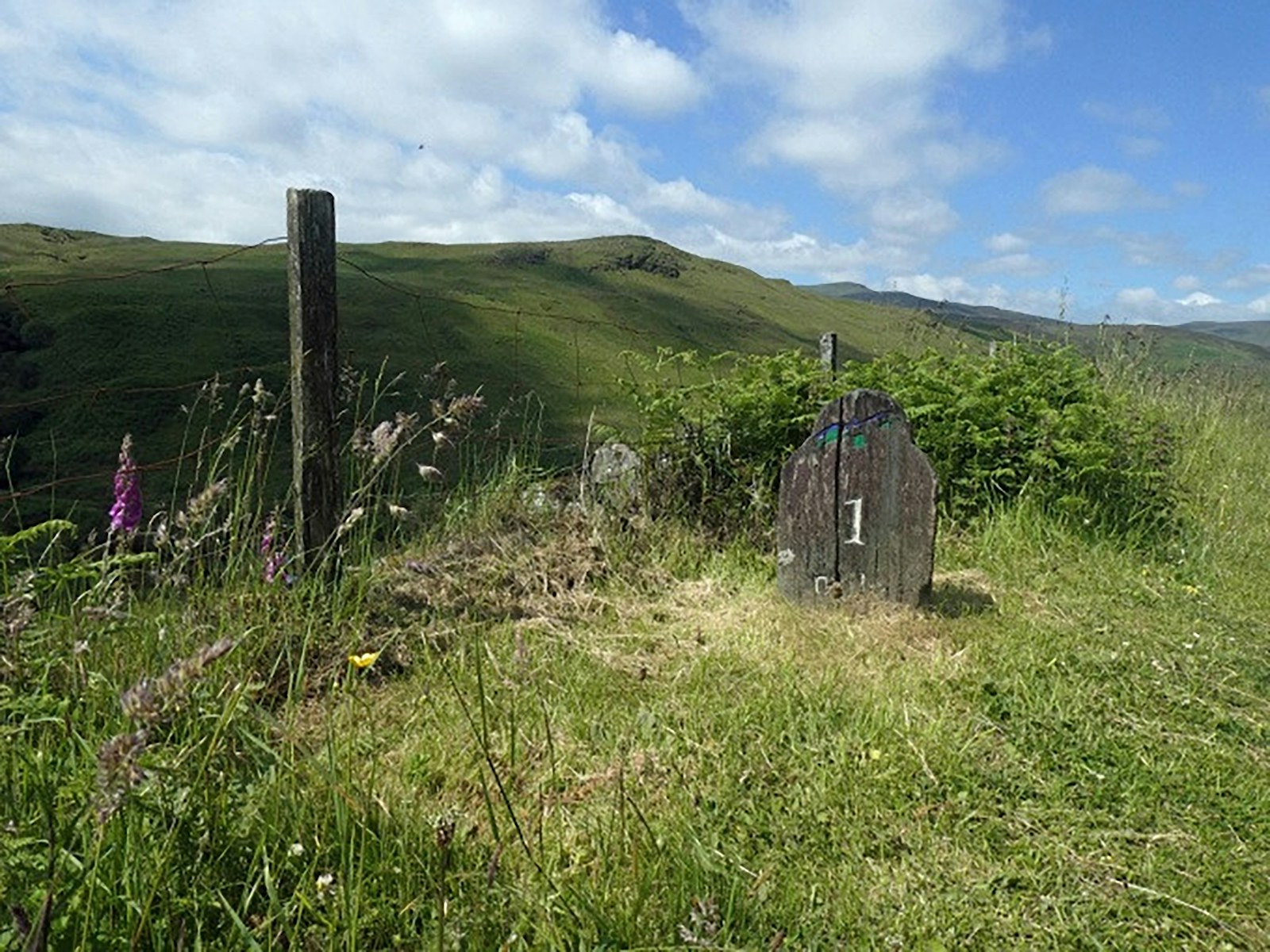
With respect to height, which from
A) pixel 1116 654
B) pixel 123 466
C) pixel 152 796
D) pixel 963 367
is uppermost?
pixel 963 367

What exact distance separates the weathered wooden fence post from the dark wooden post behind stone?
2.29m

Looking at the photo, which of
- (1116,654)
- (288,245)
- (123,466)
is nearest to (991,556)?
(1116,654)

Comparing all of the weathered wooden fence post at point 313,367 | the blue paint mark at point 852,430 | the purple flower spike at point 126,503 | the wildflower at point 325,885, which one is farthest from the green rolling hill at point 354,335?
the wildflower at point 325,885

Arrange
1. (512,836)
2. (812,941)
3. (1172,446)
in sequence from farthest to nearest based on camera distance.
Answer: (1172,446), (512,836), (812,941)

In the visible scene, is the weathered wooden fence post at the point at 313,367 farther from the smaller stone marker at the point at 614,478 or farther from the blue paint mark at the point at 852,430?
the blue paint mark at the point at 852,430

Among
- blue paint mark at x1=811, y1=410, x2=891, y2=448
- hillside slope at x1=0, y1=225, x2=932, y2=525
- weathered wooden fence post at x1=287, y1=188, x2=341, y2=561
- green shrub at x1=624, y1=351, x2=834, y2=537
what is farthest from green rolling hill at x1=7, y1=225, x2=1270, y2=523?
blue paint mark at x1=811, y1=410, x2=891, y2=448

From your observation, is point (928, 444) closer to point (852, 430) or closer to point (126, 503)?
point (852, 430)

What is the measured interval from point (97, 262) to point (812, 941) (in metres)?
34.5

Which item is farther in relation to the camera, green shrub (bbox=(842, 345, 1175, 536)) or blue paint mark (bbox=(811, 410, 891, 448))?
green shrub (bbox=(842, 345, 1175, 536))

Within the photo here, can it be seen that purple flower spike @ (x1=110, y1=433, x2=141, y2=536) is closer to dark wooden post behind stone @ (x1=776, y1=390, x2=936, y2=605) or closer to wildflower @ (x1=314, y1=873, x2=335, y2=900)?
wildflower @ (x1=314, y1=873, x2=335, y2=900)

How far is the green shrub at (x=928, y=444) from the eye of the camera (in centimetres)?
589

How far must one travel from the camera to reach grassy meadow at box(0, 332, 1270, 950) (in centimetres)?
197

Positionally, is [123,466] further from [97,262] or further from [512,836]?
[97,262]

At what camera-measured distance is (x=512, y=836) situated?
259cm
